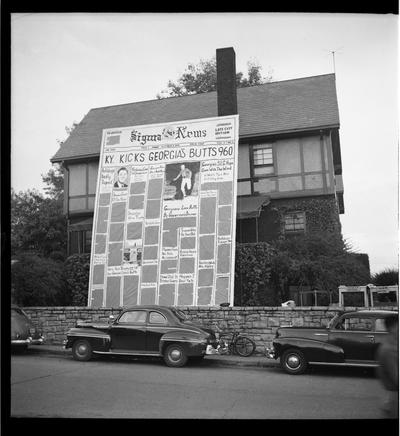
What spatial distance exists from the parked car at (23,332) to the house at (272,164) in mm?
4766

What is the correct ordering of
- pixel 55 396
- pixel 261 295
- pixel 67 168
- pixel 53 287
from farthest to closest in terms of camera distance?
pixel 67 168, pixel 261 295, pixel 53 287, pixel 55 396

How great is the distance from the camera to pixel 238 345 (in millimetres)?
10328

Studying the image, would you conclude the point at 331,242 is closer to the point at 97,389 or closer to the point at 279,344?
the point at 279,344

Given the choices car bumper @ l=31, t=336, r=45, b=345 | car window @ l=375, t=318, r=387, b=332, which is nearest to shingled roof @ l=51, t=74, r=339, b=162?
car bumper @ l=31, t=336, r=45, b=345

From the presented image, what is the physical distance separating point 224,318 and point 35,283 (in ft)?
13.7

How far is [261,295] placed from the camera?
13062mm

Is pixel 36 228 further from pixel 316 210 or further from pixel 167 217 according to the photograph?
pixel 316 210

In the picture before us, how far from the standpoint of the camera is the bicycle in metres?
10.2

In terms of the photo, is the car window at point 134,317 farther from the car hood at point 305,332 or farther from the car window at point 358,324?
the car window at point 358,324

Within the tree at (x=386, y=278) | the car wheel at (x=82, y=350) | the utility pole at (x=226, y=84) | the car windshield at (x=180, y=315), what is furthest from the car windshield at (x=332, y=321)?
the utility pole at (x=226, y=84)

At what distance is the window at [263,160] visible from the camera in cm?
1620

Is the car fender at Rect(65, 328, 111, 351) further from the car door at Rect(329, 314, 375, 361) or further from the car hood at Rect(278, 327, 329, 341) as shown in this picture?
the car door at Rect(329, 314, 375, 361)
